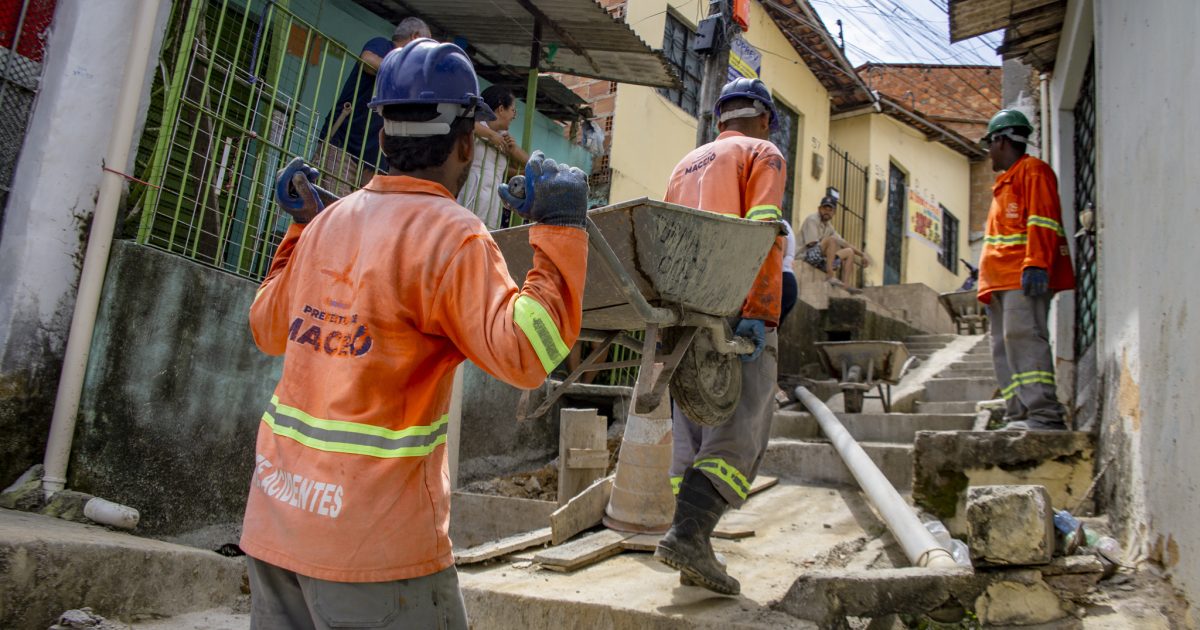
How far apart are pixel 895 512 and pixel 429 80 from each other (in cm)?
294

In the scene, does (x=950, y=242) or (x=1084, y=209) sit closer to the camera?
(x=1084, y=209)

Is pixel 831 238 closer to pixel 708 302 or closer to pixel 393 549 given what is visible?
pixel 708 302

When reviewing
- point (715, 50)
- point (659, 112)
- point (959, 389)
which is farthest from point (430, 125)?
point (659, 112)

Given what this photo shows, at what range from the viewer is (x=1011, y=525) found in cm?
292

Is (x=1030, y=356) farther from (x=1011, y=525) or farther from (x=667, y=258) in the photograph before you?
(x=667, y=258)

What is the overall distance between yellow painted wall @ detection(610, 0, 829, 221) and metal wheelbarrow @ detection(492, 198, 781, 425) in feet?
22.5

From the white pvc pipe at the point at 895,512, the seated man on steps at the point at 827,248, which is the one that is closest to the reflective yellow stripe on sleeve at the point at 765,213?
the white pvc pipe at the point at 895,512

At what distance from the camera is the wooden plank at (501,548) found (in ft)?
12.3

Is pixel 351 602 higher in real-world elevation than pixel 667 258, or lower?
lower

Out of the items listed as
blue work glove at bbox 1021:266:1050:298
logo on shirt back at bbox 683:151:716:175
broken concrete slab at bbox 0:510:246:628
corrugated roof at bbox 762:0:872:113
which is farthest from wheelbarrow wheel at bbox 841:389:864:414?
corrugated roof at bbox 762:0:872:113

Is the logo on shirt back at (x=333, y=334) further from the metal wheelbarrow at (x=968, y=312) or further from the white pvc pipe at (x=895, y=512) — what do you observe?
the metal wheelbarrow at (x=968, y=312)

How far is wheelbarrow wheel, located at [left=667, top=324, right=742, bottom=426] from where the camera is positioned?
2.79 metres

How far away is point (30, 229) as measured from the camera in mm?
3883

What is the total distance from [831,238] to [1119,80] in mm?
7661
